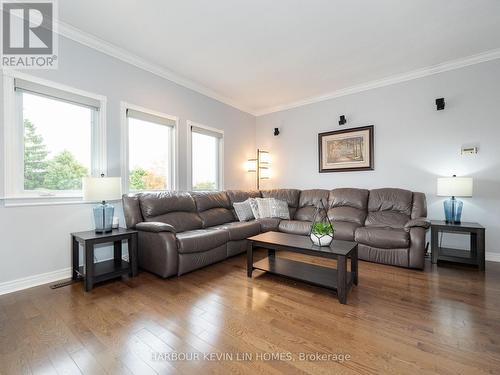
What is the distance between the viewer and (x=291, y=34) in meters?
2.69

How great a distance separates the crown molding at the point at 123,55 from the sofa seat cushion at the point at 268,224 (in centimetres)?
249

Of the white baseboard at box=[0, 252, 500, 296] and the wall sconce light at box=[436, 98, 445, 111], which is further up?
the wall sconce light at box=[436, 98, 445, 111]

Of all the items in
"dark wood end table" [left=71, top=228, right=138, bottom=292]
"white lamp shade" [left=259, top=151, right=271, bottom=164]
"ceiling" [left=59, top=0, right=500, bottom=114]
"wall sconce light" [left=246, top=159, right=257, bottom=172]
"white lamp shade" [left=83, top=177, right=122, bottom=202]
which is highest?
"ceiling" [left=59, top=0, right=500, bottom=114]

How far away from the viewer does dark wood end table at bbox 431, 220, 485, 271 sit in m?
2.77

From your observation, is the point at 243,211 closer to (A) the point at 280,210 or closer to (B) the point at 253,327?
(A) the point at 280,210

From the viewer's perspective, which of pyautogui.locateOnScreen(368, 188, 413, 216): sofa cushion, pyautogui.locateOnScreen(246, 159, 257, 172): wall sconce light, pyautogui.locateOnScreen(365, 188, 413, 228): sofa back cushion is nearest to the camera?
pyautogui.locateOnScreen(365, 188, 413, 228): sofa back cushion

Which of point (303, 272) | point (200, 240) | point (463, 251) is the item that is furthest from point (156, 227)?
point (463, 251)

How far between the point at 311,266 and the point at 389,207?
1.81 metres

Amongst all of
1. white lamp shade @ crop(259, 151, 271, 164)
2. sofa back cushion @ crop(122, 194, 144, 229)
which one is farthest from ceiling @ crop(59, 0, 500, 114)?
sofa back cushion @ crop(122, 194, 144, 229)

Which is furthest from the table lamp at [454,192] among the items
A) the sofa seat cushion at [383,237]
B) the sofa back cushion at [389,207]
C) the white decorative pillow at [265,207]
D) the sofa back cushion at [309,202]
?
the white decorative pillow at [265,207]

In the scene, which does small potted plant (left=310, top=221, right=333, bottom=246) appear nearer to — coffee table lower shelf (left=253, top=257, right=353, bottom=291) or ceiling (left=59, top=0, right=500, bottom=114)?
coffee table lower shelf (left=253, top=257, right=353, bottom=291)

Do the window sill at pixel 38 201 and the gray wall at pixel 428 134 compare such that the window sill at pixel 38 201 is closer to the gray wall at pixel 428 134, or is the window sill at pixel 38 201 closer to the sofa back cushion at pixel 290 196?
the sofa back cushion at pixel 290 196

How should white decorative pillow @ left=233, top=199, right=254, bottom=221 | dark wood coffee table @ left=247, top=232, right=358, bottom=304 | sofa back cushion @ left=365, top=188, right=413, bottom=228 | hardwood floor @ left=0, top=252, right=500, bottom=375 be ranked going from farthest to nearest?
white decorative pillow @ left=233, top=199, right=254, bottom=221 < sofa back cushion @ left=365, top=188, right=413, bottom=228 < dark wood coffee table @ left=247, top=232, right=358, bottom=304 < hardwood floor @ left=0, top=252, right=500, bottom=375

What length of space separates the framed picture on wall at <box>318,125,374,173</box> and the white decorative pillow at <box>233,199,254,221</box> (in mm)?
1661
